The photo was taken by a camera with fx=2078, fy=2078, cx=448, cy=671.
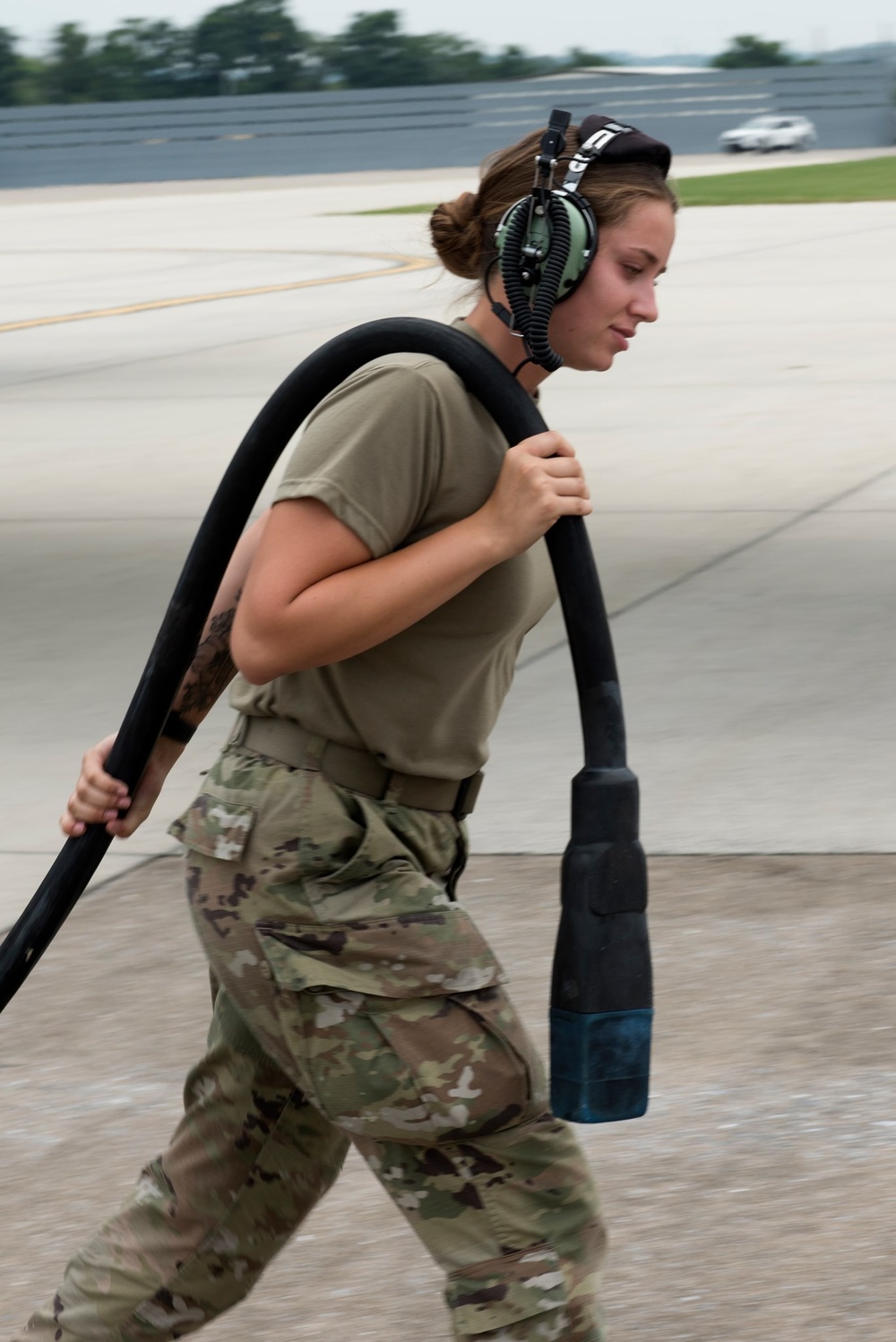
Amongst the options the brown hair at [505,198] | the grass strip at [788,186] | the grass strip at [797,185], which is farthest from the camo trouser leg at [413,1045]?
the grass strip at [797,185]

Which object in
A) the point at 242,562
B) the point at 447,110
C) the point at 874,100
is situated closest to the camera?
the point at 242,562

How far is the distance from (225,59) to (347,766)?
305ft

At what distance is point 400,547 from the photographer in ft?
7.55

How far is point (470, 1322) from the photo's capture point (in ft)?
7.54

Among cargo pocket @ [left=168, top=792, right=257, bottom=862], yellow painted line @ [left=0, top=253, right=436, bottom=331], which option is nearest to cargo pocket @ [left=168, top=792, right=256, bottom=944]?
cargo pocket @ [left=168, top=792, right=257, bottom=862]

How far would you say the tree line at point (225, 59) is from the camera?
89688mm

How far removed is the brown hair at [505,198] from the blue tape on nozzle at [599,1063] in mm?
872

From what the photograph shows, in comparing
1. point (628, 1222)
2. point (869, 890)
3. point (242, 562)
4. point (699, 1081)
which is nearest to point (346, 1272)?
point (628, 1222)

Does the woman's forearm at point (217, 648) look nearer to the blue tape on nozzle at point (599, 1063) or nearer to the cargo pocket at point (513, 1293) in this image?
the blue tape on nozzle at point (599, 1063)

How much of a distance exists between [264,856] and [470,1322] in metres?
0.56

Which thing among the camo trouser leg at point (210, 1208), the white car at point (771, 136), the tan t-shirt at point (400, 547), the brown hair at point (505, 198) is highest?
the brown hair at point (505, 198)

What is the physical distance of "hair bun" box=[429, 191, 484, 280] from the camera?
2459 millimetres

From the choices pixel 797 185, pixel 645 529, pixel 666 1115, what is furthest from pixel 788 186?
pixel 666 1115

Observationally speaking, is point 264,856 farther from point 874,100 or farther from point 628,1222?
point 874,100
